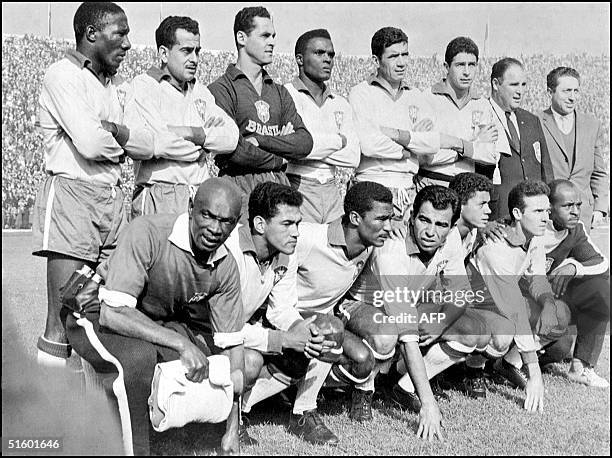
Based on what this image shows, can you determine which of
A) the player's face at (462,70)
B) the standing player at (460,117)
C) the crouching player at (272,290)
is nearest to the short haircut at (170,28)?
the crouching player at (272,290)

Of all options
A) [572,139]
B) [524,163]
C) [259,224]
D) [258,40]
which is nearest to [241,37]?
[258,40]

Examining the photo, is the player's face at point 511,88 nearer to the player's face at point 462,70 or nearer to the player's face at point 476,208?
the player's face at point 462,70

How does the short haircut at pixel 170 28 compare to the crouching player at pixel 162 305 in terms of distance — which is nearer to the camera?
the crouching player at pixel 162 305

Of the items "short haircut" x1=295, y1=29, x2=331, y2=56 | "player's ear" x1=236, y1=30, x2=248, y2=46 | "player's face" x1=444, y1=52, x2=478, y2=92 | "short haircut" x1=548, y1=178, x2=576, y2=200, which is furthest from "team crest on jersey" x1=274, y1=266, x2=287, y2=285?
"short haircut" x1=548, y1=178, x2=576, y2=200

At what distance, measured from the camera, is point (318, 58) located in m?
5.21

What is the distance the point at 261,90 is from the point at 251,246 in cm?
119

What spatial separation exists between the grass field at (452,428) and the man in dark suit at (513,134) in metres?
1.28

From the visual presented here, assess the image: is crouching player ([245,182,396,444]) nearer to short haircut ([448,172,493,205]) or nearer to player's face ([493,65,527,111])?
short haircut ([448,172,493,205])

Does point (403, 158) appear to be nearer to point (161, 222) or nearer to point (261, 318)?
point (261, 318)

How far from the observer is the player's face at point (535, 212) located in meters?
5.29

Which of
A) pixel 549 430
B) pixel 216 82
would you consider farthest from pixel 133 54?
pixel 549 430

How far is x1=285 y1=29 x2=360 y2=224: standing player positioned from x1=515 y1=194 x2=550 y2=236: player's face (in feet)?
3.53

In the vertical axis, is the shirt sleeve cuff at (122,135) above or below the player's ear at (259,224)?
above

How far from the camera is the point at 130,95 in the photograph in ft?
15.0
